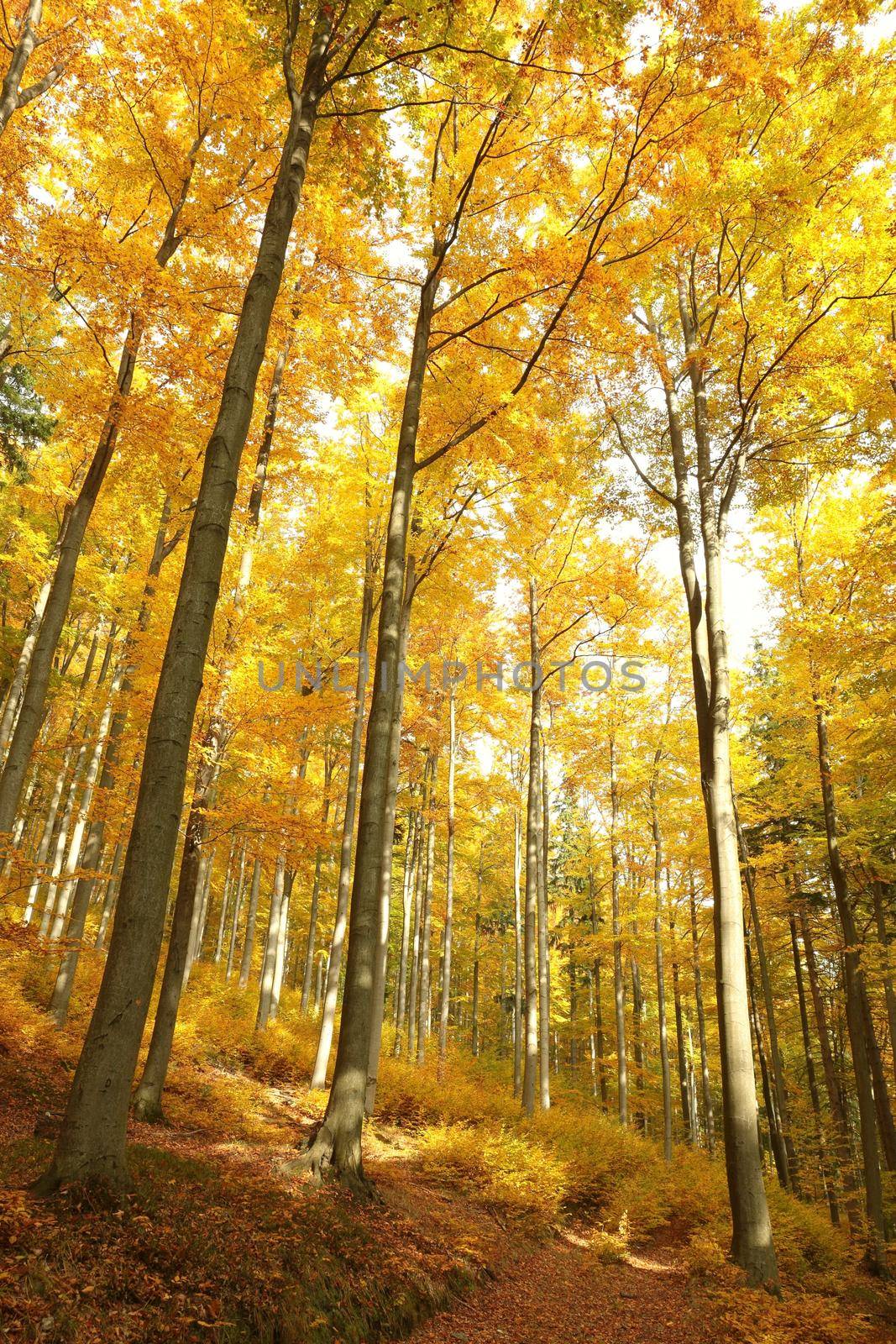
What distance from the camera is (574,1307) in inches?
248

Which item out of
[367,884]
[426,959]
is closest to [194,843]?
Result: [367,884]

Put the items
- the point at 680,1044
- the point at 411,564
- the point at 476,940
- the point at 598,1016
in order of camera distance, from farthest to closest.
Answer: the point at 476,940 → the point at 598,1016 → the point at 680,1044 → the point at 411,564

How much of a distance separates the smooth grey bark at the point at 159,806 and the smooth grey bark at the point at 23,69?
3.48 m

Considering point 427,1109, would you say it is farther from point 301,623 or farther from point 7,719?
point 7,719

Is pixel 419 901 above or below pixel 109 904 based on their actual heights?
above

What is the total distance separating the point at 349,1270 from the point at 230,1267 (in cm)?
124

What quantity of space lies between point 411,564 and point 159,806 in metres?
7.95

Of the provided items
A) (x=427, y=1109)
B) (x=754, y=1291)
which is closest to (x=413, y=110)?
(x=754, y=1291)

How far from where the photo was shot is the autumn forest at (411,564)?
4793 millimetres

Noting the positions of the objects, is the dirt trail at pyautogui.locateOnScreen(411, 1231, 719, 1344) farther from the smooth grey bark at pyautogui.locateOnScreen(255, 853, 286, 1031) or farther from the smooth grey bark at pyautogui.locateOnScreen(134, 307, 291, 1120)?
the smooth grey bark at pyautogui.locateOnScreen(255, 853, 286, 1031)

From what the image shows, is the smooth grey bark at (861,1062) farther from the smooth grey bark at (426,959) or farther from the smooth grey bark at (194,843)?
the smooth grey bark at (194,843)

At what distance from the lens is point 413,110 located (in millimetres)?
6758

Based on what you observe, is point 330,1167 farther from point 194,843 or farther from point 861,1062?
point 861,1062

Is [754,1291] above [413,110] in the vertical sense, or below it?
below
